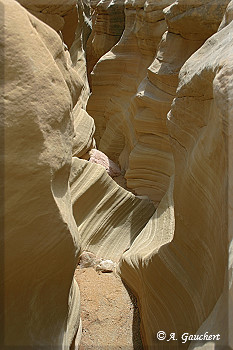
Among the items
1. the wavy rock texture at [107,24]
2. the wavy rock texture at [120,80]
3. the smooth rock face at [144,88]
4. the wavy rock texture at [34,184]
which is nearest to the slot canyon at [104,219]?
the wavy rock texture at [34,184]

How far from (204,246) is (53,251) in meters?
0.94

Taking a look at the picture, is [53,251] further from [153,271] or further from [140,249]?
[140,249]

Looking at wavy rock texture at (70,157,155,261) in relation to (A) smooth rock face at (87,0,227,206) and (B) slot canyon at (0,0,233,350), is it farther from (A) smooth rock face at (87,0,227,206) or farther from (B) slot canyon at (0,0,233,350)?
(A) smooth rock face at (87,0,227,206)

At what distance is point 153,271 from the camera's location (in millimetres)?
3078

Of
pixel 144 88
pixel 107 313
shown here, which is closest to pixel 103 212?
pixel 107 313

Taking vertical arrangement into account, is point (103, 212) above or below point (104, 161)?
below

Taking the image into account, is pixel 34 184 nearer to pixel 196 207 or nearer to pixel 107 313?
pixel 196 207

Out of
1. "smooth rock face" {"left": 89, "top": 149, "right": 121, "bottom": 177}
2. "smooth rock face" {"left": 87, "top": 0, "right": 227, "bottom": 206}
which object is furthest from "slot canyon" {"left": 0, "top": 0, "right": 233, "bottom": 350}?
"smooth rock face" {"left": 89, "top": 149, "right": 121, "bottom": 177}

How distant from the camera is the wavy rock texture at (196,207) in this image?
1964mm

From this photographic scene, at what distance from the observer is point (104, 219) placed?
14.7ft

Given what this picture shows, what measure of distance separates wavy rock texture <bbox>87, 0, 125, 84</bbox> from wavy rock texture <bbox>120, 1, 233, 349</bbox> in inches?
280

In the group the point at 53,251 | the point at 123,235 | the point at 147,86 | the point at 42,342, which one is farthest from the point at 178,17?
the point at 42,342

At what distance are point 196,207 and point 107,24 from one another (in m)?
8.21

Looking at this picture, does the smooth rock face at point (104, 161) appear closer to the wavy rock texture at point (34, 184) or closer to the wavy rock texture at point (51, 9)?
the wavy rock texture at point (51, 9)
